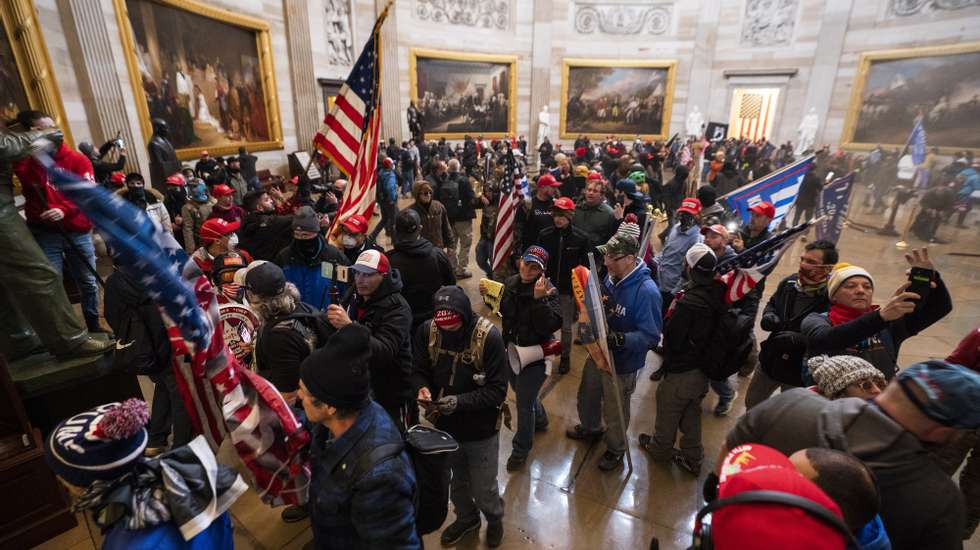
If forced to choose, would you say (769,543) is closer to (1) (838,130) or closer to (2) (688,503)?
(2) (688,503)

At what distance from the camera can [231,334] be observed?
10.0 feet

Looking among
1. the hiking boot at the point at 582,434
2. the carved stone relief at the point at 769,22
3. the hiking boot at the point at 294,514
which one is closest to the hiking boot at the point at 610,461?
the hiking boot at the point at 582,434

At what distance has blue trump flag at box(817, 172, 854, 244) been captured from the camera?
22.2ft

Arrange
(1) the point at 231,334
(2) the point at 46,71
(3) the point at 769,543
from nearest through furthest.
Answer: (3) the point at 769,543
(1) the point at 231,334
(2) the point at 46,71

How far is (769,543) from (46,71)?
1034 cm

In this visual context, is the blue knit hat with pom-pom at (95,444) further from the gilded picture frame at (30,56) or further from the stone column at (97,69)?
the stone column at (97,69)

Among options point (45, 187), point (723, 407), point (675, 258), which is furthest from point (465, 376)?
point (45, 187)

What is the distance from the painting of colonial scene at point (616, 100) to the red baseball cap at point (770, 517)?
81.4 ft

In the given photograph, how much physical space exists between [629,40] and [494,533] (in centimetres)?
2574

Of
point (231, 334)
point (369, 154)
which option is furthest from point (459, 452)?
point (369, 154)

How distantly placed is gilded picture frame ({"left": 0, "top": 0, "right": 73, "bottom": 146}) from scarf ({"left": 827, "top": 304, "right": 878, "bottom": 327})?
32.5 ft

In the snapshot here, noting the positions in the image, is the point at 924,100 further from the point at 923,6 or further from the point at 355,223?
the point at 355,223

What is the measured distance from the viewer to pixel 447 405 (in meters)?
2.51

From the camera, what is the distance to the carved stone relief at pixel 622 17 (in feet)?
75.2
